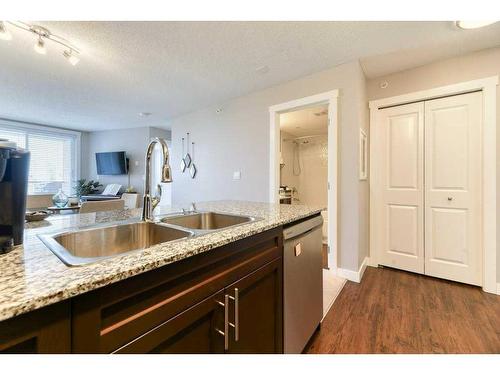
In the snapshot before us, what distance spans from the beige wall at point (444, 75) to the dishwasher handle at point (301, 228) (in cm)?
196

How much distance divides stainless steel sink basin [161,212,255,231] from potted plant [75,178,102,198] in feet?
19.0

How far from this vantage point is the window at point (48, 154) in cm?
506

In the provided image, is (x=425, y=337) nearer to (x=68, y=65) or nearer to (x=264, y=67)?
(x=264, y=67)

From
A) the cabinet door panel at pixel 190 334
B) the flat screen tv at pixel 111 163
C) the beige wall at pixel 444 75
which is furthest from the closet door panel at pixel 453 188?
the flat screen tv at pixel 111 163

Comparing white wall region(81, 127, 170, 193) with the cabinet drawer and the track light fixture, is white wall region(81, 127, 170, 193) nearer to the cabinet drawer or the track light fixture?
the track light fixture

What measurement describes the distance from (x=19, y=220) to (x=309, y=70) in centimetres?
279

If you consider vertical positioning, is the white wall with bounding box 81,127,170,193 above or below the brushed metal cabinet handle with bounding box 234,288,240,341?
above

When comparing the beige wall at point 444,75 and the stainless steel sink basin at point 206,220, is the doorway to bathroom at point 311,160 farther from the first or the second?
the stainless steel sink basin at point 206,220

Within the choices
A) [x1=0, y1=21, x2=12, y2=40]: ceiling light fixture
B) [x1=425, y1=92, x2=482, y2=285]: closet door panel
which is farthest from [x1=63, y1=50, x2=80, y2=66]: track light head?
[x1=425, y1=92, x2=482, y2=285]: closet door panel

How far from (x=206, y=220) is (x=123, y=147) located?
547cm

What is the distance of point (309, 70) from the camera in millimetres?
2646

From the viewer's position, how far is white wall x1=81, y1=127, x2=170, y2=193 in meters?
5.71

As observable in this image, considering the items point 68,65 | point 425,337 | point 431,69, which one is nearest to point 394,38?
point 431,69

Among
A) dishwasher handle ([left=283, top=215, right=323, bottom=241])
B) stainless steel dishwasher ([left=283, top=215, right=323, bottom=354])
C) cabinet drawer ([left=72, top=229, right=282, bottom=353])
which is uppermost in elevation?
dishwasher handle ([left=283, top=215, right=323, bottom=241])
